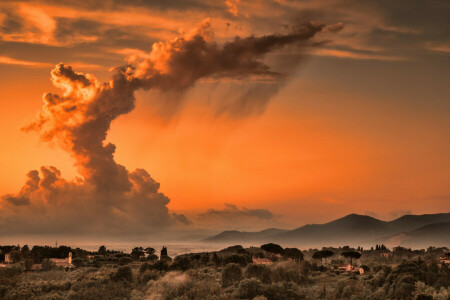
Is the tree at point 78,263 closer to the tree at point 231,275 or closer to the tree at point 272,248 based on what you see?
the tree at point 272,248

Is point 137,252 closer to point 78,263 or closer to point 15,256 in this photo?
point 15,256

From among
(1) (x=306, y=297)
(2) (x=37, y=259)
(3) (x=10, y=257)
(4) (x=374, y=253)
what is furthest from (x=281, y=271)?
(4) (x=374, y=253)

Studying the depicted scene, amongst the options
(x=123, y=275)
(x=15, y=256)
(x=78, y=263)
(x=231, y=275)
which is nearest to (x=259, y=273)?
(x=231, y=275)

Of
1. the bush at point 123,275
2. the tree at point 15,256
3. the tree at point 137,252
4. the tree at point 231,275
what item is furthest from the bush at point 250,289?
the tree at point 137,252

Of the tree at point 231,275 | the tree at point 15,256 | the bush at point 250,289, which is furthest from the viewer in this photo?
the tree at point 15,256

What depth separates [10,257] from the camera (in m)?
109

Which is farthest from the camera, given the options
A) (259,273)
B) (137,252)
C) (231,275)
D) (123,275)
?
(137,252)

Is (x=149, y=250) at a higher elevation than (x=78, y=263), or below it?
higher

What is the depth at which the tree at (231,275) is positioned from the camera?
5662 cm

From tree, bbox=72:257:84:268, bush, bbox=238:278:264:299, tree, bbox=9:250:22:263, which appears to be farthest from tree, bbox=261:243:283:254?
bush, bbox=238:278:264:299

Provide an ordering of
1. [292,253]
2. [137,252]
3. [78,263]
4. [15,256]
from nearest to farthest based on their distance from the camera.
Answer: [78,263] → [15,256] → [292,253] → [137,252]

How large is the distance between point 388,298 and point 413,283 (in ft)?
14.9

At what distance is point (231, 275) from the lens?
2320 inches

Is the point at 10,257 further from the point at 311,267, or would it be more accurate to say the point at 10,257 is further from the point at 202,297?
the point at 202,297
